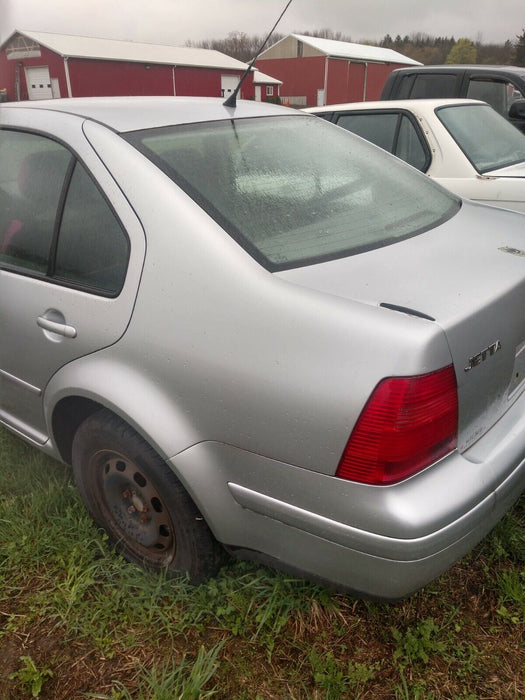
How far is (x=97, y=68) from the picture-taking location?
30406mm

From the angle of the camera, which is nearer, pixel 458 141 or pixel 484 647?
pixel 484 647

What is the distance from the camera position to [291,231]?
1847mm

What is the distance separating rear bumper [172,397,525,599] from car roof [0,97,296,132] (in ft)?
3.79

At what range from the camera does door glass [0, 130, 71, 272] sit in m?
2.13

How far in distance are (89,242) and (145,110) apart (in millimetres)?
571

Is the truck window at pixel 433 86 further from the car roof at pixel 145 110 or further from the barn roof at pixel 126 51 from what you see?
the barn roof at pixel 126 51

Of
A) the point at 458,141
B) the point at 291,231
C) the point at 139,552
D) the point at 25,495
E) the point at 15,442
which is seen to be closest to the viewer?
the point at 291,231

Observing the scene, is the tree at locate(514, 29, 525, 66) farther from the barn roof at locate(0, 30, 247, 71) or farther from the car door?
the car door

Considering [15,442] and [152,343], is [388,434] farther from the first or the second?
[15,442]

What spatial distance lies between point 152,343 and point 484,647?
138 cm

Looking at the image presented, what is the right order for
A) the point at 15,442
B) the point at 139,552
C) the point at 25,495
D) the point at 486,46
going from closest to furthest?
the point at 139,552 → the point at 25,495 → the point at 15,442 → the point at 486,46

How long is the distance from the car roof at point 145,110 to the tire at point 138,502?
99 cm

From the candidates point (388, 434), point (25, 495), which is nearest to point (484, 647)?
point (388, 434)

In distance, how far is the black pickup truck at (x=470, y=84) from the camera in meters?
5.89
